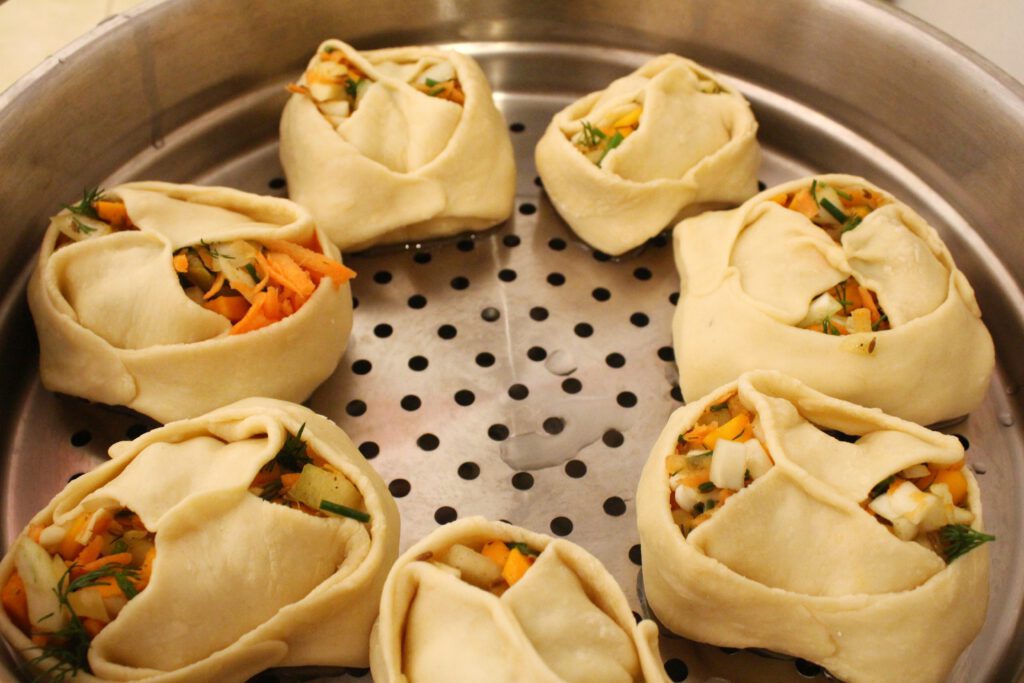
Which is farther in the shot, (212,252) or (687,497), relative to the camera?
(212,252)

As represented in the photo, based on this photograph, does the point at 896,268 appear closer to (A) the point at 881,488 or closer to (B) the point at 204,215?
(A) the point at 881,488

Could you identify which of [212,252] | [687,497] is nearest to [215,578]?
[212,252]

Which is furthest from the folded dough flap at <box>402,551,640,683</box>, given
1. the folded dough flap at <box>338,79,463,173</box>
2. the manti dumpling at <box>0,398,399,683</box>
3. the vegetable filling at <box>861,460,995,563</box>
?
the folded dough flap at <box>338,79,463,173</box>

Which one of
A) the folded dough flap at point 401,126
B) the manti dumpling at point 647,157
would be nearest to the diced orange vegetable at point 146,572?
the folded dough flap at point 401,126

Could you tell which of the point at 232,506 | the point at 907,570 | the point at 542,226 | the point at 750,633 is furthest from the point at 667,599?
the point at 542,226

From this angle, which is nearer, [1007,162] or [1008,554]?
[1008,554]

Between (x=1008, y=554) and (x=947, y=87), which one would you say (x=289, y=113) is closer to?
(x=947, y=87)
